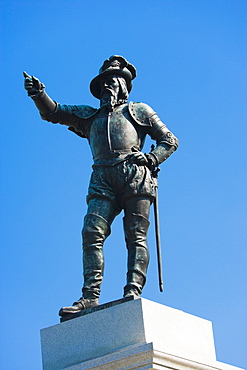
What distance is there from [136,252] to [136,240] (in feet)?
0.46

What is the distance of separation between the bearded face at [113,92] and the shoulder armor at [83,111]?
14 cm

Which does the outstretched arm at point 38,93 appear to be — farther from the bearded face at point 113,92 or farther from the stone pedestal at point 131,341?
the stone pedestal at point 131,341

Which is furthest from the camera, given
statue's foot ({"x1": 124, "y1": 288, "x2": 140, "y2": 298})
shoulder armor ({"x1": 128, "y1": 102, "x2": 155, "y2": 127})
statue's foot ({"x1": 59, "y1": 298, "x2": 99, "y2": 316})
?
shoulder armor ({"x1": 128, "y1": 102, "x2": 155, "y2": 127})

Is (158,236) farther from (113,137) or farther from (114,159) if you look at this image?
(113,137)

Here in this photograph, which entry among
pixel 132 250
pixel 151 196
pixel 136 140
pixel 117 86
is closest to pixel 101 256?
pixel 132 250

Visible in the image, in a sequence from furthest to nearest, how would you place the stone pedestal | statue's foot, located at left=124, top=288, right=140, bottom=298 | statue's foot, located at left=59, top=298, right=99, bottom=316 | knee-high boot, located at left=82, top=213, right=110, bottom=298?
1. knee-high boot, located at left=82, top=213, right=110, bottom=298
2. statue's foot, located at left=59, top=298, right=99, bottom=316
3. statue's foot, located at left=124, top=288, right=140, bottom=298
4. the stone pedestal

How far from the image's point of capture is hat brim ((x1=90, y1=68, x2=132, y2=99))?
8547 millimetres

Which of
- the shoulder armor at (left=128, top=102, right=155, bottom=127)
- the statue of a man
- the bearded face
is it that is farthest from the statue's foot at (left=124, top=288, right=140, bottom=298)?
the bearded face

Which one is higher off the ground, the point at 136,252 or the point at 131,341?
the point at 136,252

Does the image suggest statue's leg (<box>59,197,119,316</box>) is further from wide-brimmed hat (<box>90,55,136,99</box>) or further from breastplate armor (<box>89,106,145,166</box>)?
wide-brimmed hat (<box>90,55,136,99</box>)

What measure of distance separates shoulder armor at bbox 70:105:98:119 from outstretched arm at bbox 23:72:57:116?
29 centimetres

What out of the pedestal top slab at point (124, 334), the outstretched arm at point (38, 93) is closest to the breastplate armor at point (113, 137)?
the outstretched arm at point (38, 93)

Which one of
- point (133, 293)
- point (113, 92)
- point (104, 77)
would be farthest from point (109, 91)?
point (133, 293)

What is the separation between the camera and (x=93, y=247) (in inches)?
305
